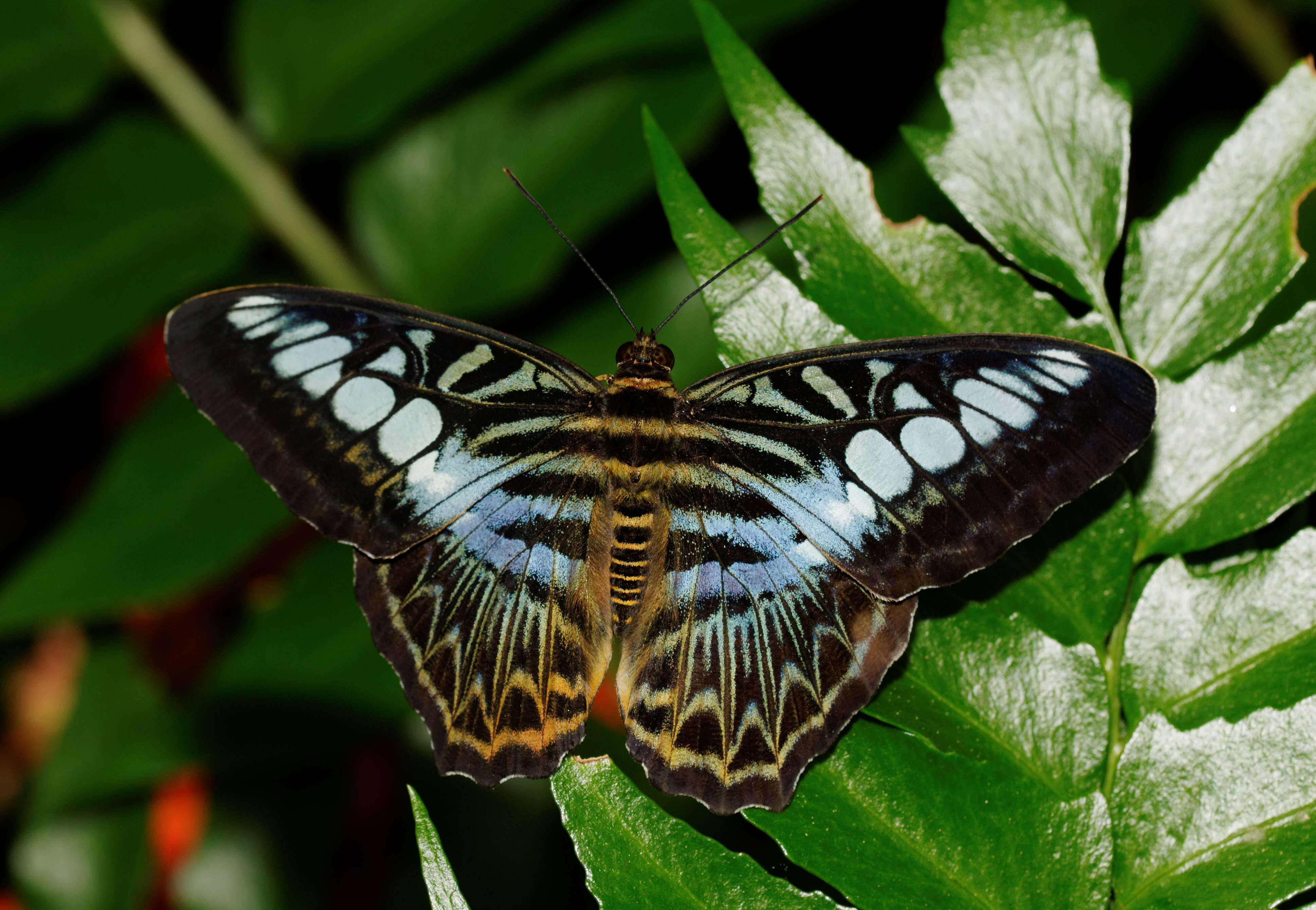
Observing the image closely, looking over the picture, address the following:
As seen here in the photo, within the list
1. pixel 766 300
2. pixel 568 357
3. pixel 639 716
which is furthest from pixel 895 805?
pixel 568 357

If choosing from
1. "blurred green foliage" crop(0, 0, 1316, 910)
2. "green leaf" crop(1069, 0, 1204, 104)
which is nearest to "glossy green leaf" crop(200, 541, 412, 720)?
"blurred green foliage" crop(0, 0, 1316, 910)

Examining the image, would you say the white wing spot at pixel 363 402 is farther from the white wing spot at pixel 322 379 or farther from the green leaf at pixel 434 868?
the green leaf at pixel 434 868

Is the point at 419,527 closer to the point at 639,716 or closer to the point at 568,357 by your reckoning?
the point at 639,716

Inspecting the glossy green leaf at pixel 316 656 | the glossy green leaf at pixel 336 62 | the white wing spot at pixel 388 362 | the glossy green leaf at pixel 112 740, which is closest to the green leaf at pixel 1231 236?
the white wing spot at pixel 388 362

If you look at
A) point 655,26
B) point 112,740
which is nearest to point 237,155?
point 655,26

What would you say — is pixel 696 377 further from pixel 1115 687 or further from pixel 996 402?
pixel 1115 687

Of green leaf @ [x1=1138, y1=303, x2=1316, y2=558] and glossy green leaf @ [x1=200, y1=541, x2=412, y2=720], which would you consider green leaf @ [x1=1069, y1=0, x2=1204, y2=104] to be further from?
glossy green leaf @ [x1=200, y1=541, x2=412, y2=720]
